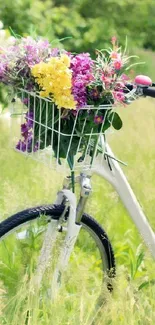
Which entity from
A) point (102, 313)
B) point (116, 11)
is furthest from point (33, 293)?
point (116, 11)

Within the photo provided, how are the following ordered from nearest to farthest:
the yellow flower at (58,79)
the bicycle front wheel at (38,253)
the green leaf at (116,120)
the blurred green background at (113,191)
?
the yellow flower at (58,79) < the green leaf at (116,120) < the bicycle front wheel at (38,253) < the blurred green background at (113,191)

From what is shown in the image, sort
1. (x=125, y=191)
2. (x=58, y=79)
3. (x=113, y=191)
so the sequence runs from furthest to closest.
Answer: (x=113, y=191) < (x=125, y=191) < (x=58, y=79)

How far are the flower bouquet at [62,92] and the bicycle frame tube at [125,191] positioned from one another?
0.21 m

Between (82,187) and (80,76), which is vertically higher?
(80,76)

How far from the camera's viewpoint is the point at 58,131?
7.98ft

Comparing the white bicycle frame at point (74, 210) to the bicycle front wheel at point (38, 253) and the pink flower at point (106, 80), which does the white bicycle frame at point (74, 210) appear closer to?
the bicycle front wheel at point (38, 253)

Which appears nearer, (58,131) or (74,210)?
(58,131)

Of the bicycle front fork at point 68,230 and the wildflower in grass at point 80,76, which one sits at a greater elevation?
the wildflower in grass at point 80,76

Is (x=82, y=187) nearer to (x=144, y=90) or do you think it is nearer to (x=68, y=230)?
(x=68, y=230)

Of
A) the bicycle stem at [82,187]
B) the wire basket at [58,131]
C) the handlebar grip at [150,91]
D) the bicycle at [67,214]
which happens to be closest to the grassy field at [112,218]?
the bicycle at [67,214]

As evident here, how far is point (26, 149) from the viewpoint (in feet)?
8.16

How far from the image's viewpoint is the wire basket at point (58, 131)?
243 cm

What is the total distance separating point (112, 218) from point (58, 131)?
1552 mm

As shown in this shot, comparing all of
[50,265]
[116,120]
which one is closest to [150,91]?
[116,120]
